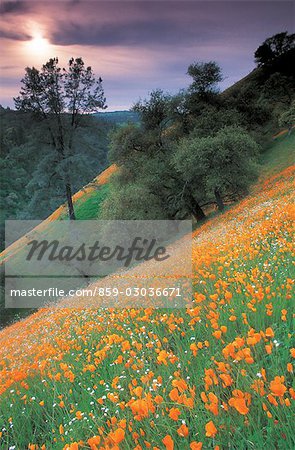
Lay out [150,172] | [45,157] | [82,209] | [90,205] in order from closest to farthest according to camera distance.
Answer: [45,157], [150,172], [82,209], [90,205]

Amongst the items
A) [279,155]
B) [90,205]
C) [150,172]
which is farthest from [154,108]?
[90,205]

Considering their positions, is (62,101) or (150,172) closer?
(62,101)

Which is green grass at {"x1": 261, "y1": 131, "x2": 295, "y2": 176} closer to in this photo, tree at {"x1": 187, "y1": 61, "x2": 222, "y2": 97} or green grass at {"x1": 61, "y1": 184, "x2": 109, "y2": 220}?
tree at {"x1": 187, "y1": 61, "x2": 222, "y2": 97}

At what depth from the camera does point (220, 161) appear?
30.7m

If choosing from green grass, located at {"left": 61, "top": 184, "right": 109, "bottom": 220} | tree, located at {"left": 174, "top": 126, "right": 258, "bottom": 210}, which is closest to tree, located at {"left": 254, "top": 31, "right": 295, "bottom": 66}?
green grass, located at {"left": 61, "top": 184, "right": 109, "bottom": 220}

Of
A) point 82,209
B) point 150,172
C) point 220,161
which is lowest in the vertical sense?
point 82,209

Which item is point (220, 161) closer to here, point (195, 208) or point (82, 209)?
point (195, 208)

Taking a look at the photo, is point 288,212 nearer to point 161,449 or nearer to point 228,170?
point 161,449

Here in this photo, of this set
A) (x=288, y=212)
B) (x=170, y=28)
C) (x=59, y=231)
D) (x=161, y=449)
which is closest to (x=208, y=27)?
(x=170, y=28)

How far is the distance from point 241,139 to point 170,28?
1642cm

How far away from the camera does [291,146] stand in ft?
147

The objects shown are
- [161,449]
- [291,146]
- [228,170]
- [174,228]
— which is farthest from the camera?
[291,146]

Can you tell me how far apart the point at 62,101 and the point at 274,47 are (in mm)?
49122

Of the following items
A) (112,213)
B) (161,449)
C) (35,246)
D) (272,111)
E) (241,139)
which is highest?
(272,111)
